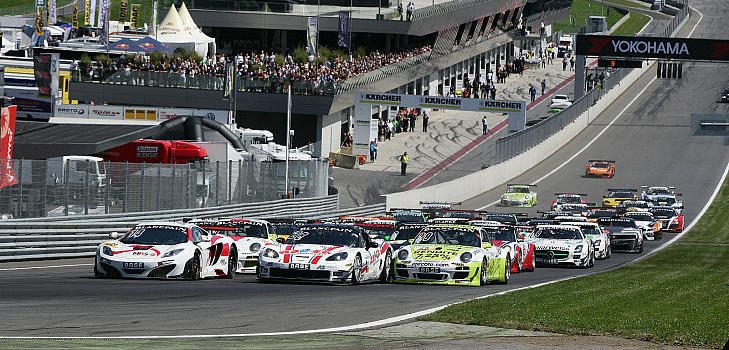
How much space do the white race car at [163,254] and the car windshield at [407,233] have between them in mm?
4447

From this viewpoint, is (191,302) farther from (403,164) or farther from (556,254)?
(403,164)

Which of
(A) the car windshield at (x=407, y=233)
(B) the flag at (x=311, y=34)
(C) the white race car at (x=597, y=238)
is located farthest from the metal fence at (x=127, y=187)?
(B) the flag at (x=311, y=34)

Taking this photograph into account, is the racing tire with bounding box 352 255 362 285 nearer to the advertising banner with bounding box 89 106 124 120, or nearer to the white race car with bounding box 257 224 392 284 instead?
the white race car with bounding box 257 224 392 284

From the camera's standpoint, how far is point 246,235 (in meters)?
27.3

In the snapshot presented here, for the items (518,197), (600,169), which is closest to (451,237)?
(518,197)

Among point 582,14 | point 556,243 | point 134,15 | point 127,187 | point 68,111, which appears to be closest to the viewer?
point 556,243

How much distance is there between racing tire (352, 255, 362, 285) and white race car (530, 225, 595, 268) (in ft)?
31.7

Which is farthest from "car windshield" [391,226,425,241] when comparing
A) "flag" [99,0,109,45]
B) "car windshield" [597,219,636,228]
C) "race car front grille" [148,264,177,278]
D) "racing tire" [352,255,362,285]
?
"flag" [99,0,109,45]

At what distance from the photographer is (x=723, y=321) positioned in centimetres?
1537

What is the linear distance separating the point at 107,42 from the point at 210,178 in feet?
121

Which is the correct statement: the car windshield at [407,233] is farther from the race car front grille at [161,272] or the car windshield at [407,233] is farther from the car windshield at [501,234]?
the race car front grille at [161,272]

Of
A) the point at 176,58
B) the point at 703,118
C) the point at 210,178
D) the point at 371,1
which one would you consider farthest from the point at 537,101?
the point at 210,178

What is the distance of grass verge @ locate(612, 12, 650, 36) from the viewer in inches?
5507

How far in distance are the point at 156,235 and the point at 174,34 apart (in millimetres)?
56278
